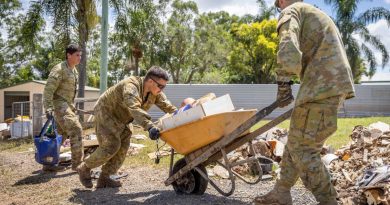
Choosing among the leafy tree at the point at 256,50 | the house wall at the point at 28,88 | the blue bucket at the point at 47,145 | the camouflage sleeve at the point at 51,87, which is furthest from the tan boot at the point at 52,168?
the leafy tree at the point at 256,50

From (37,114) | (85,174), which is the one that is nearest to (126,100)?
(85,174)

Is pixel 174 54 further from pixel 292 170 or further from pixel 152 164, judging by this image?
pixel 292 170

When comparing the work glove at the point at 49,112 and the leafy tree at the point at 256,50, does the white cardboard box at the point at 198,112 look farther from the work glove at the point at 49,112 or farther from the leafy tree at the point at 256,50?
the leafy tree at the point at 256,50

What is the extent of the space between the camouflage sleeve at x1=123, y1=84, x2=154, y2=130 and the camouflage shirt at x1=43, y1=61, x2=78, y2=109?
2142 millimetres

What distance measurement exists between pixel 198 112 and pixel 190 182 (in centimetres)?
101

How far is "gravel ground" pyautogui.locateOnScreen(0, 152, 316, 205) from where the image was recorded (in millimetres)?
4543

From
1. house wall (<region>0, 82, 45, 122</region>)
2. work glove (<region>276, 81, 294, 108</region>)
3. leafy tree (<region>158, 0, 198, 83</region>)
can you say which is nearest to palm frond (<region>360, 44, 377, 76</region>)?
leafy tree (<region>158, 0, 198, 83</region>)

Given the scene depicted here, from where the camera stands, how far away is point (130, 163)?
24.2 ft

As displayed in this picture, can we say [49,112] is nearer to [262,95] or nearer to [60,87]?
[60,87]

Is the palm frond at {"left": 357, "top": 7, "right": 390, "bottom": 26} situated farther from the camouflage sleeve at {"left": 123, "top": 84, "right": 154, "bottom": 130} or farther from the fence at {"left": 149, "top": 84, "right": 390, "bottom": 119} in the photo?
the camouflage sleeve at {"left": 123, "top": 84, "right": 154, "bottom": 130}

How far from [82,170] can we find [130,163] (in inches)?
87.0

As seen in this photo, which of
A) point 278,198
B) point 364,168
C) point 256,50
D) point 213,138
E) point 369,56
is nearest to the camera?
point 278,198

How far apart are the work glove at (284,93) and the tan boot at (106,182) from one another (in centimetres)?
281

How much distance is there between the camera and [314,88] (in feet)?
10.8
